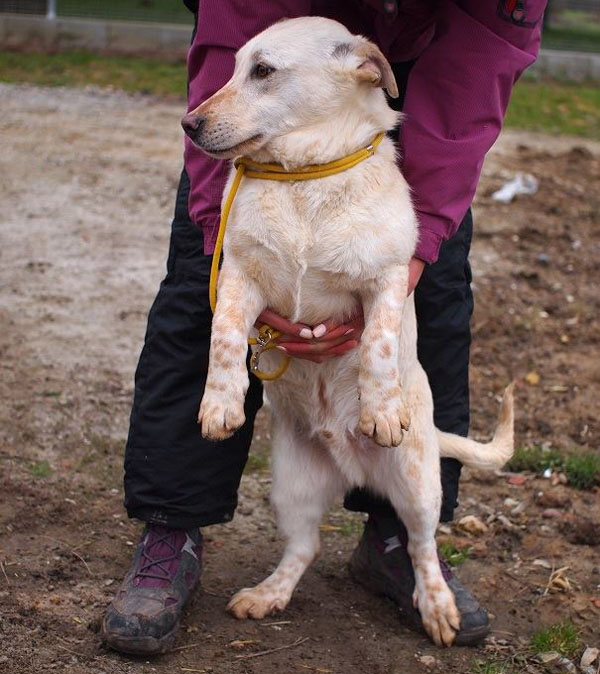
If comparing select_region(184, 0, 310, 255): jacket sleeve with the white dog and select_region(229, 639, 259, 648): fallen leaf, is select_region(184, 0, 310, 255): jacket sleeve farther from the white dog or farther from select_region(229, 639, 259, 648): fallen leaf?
select_region(229, 639, 259, 648): fallen leaf

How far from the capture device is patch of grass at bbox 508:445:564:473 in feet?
13.5

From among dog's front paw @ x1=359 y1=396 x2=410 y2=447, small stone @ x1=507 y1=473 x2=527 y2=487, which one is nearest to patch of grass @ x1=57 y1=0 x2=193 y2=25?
small stone @ x1=507 y1=473 x2=527 y2=487

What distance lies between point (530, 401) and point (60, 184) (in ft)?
11.8

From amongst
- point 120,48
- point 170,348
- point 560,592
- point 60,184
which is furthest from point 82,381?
point 120,48

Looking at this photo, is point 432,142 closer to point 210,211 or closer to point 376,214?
point 376,214

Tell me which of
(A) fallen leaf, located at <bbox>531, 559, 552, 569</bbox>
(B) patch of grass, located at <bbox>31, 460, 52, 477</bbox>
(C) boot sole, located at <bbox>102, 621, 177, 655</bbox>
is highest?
(C) boot sole, located at <bbox>102, 621, 177, 655</bbox>

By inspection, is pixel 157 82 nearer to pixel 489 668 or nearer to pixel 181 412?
pixel 181 412

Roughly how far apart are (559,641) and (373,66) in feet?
5.47

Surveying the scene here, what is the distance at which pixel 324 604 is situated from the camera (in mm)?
3188

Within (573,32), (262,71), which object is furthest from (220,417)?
(573,32)

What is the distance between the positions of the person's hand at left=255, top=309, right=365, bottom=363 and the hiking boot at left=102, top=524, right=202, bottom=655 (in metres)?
0.66

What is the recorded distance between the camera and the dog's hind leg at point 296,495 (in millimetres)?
3098

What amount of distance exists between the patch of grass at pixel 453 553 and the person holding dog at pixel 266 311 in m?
0.27

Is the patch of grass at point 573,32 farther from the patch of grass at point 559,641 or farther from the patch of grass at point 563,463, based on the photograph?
the patch of grass at point 559,641
